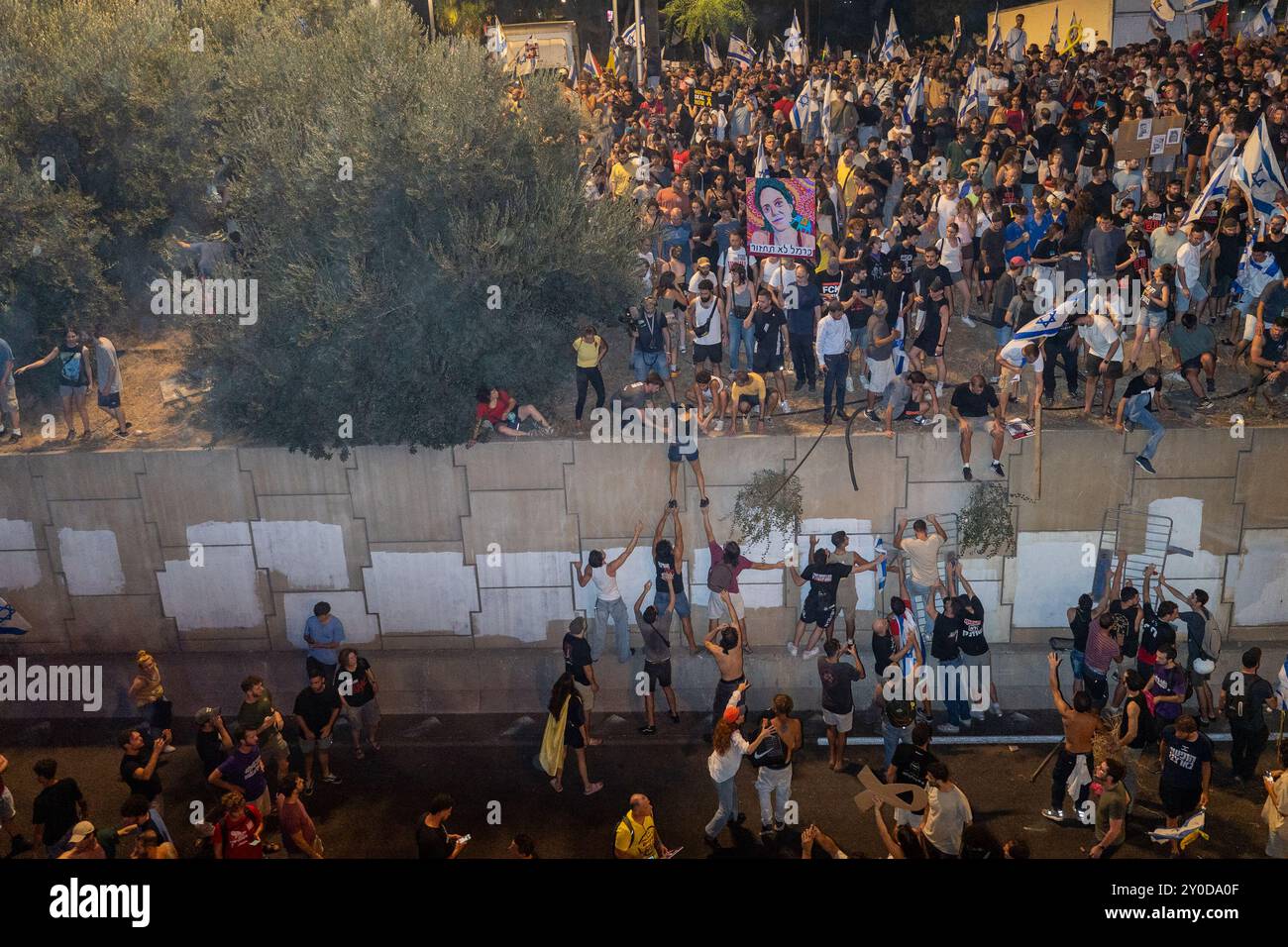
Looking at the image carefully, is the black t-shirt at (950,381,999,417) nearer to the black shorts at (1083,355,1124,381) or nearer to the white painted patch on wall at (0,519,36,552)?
the black shorts at (1083,355,1124,381)

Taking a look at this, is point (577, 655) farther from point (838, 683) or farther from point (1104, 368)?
point (1104, 368)

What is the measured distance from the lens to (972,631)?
12125 millimetres

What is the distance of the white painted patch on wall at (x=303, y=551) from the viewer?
13.6 m

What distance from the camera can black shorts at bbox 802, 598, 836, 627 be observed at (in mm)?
12875

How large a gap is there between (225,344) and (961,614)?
9.15m

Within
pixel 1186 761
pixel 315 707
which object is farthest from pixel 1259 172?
pixel 315 707

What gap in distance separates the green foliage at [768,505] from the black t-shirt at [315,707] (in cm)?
499

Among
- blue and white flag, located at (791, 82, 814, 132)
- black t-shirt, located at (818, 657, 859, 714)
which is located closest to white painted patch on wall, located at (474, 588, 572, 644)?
black t-shirt, located at (818, 657, 859, 714)

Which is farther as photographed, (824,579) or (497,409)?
(497,409)

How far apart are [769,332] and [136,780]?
8.60 m

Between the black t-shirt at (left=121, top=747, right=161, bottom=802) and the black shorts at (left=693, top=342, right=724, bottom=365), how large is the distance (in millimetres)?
7861

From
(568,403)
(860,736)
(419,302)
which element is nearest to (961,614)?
(860,736)

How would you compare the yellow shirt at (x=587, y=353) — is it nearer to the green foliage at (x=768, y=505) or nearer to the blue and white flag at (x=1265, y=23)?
the green foliage at (x=768, y=505)

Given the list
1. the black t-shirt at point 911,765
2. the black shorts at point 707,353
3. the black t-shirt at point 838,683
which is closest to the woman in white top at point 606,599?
the black shorts at point 707,353
